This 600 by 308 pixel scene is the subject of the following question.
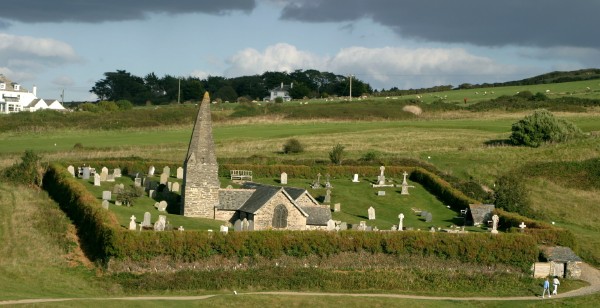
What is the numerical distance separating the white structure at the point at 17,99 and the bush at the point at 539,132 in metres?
85.2

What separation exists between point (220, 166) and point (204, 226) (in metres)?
21.8

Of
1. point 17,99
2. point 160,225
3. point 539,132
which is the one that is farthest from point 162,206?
point 17,99

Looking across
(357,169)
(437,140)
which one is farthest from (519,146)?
(357,169)

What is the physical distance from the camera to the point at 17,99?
514 feet

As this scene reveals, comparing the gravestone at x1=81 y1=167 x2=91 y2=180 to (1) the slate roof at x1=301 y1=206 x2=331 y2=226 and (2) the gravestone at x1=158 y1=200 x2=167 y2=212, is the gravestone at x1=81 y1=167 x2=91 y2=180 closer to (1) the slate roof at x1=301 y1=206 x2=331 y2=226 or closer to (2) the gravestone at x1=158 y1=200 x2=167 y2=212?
(2) the gravestone at x1=158 y1=200 x2=167 y2=212

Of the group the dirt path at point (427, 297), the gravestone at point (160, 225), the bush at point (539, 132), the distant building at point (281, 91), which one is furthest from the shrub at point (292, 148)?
the distant building at point (281, 91)

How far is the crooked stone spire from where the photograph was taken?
5950 centimetres

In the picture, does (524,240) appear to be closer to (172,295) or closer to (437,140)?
(172,295)

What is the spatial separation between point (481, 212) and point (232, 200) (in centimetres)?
1518

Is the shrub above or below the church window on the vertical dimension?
above

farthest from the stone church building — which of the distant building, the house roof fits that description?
the distant building

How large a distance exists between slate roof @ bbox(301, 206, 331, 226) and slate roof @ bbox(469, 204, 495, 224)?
9.16m

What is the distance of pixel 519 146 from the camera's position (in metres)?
90.8

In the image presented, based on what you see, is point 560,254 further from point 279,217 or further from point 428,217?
point 279,217
